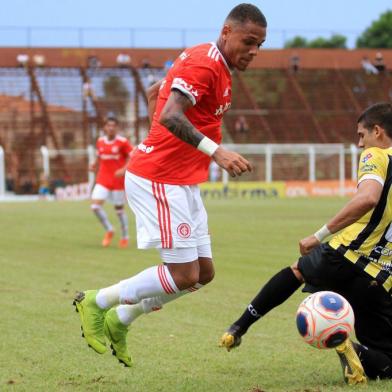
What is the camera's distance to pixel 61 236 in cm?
1848

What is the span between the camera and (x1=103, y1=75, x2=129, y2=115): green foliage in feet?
158

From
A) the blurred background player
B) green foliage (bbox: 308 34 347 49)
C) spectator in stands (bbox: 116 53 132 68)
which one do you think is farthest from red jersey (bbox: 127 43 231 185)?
green foliage (bbox: 308 34 347 49)

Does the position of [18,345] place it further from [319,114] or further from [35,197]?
[319,114]

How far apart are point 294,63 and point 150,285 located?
1851 inches

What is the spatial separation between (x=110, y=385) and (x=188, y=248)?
99 centimetres

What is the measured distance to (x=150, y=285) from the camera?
6.02 meters

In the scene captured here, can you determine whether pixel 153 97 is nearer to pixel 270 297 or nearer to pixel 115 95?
pixel 270 297

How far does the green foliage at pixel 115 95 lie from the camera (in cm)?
4812

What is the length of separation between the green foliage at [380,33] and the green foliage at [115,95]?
33.9 metres

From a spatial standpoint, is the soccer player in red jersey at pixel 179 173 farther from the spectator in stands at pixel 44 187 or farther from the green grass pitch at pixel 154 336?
the spectator in stands at pixel 44 187

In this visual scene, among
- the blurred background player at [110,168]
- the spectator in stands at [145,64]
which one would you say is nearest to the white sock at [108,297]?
the blurred background player at [110,168]

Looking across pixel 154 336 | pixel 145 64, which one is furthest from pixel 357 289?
pixel 145 64

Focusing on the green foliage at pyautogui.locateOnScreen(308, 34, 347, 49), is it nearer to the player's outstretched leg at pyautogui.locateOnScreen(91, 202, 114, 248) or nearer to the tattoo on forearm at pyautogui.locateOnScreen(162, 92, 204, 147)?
the player's outstretched leg at pyautogui.locateOnScreen(91, 202, 114, 248)

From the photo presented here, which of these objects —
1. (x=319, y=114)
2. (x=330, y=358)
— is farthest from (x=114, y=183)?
(x=319, y=114)
